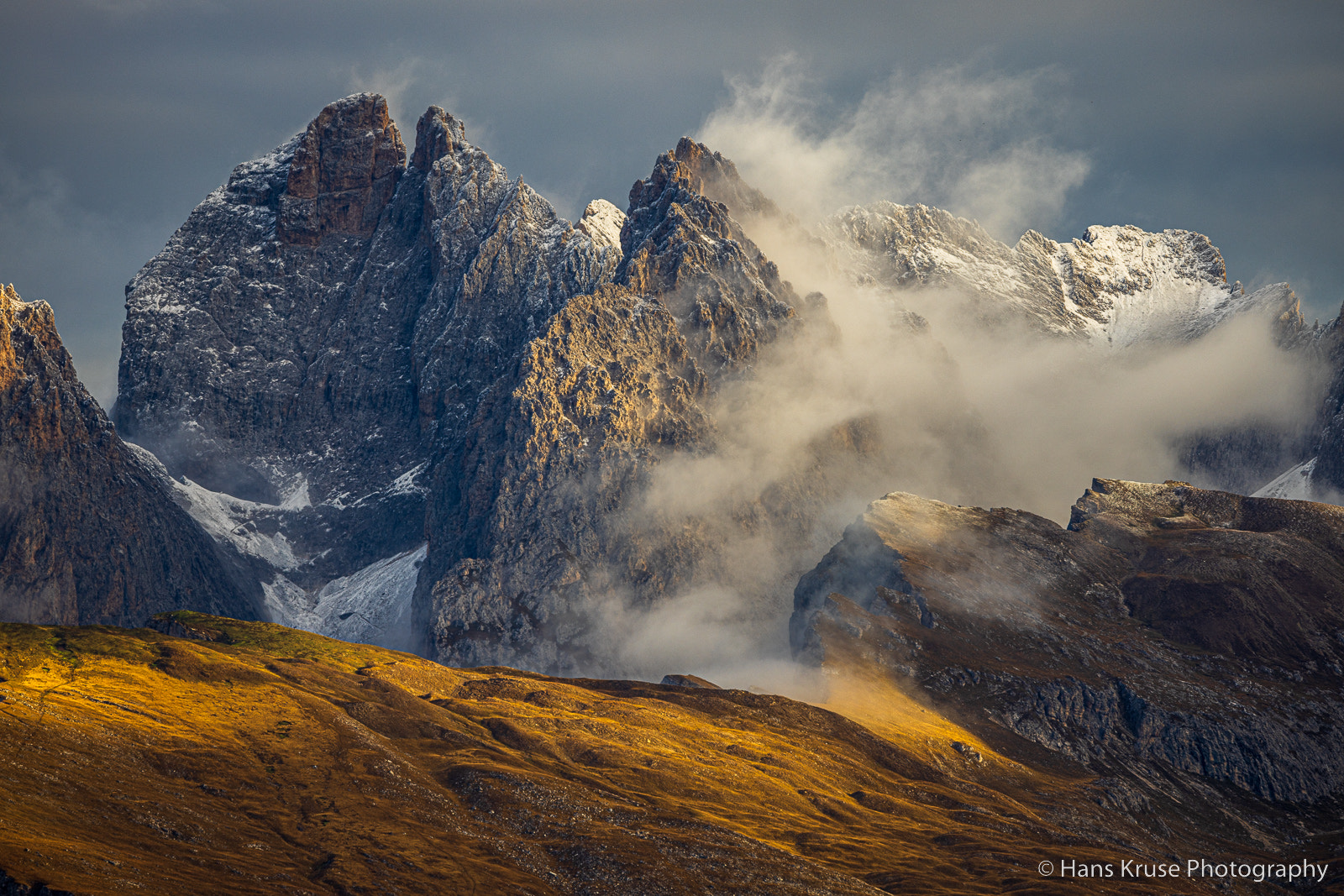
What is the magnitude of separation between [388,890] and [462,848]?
19815 millimetres

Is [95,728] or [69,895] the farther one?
[95,728]

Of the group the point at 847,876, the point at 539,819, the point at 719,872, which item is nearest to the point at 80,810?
the point at 539,819

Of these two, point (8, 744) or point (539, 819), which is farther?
point (539, 819)

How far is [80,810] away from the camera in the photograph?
16588 centimetres

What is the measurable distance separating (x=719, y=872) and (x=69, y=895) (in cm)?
8440

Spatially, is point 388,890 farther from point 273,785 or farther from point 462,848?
point 273,785

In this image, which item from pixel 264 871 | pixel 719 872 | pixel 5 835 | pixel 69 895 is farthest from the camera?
pixel 719 872

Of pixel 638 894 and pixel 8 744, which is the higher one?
pixel 8 744

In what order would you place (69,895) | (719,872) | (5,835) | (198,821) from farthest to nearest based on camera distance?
1. (719,872)
2. (198,821)
3. (5,835)
4. (69,895)

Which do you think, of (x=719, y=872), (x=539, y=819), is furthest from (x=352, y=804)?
(x=719, y=872)

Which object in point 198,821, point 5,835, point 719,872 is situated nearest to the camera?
point 5,835

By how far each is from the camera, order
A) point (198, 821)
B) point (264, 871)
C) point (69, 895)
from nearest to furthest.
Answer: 1. point (69, 895)
2. point (264, 871)
3. point (198, 821)

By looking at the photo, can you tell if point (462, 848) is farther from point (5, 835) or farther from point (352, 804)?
point (5, 835)

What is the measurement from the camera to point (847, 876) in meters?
196
